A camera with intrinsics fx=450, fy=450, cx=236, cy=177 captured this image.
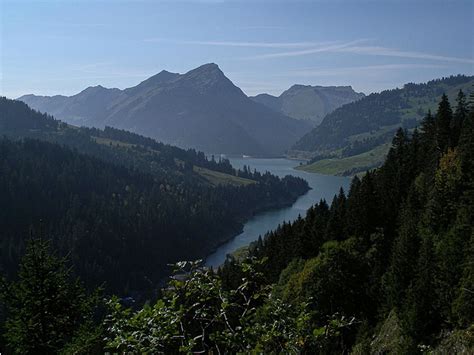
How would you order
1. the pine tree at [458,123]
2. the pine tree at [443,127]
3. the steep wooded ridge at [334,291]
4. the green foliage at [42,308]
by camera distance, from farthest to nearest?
the pine tree at [458,123] < the pine tree at [443,127] < the green foliage at [42,308] < the steep wooded ridge at [334,291]

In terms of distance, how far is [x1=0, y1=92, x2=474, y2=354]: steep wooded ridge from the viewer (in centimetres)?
977

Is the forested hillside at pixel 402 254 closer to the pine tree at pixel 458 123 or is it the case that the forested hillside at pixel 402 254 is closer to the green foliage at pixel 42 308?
the pine tree at pixel 458 123

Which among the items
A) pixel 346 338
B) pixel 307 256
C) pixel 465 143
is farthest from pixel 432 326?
pixel 307 256

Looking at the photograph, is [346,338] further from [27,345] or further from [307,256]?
[27,345]

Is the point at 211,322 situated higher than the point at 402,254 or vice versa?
the point at 211,322

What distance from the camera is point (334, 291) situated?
5550 centimetres

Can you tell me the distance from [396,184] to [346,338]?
3347 centimetres

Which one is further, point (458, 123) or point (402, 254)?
point (458, 123)

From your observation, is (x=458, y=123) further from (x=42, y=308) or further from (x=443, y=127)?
(x=42, y=308)

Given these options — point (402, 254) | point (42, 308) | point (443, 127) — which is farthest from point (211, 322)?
point (443, 127)

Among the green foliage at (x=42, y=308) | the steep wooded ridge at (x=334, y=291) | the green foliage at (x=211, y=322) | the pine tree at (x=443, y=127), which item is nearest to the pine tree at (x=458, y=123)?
the steep wooded ridge at (x=334, y=291)

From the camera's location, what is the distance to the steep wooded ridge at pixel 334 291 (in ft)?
32.0

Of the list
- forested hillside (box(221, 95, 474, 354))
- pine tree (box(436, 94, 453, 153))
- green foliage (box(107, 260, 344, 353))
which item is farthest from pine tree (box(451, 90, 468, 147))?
green foliage (box(107, 260, 344, 353))

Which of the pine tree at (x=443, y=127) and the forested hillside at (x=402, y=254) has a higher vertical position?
the pine tree at (x=443, y=127)
